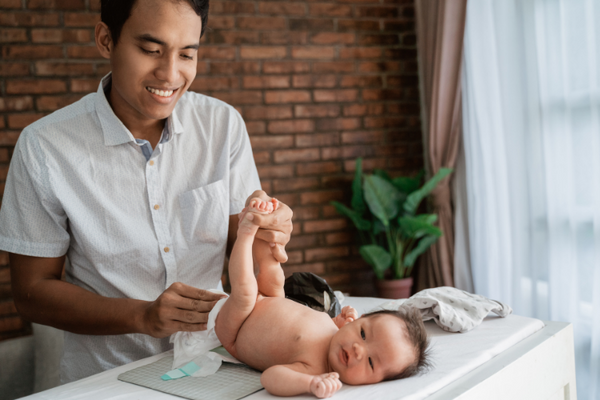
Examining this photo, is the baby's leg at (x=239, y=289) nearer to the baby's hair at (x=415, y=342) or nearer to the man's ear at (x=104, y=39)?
the baby's hair at (x=415, y=342)

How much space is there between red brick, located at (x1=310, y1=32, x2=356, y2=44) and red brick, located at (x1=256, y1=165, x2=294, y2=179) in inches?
33.2

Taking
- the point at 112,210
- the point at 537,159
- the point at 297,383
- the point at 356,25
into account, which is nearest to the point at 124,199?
the point at 112,210

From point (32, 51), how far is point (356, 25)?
1991 mm

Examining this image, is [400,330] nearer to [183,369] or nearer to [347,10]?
[183,369]

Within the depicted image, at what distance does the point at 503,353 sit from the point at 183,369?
2.55 ft

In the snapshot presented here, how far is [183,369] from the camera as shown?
1.21m

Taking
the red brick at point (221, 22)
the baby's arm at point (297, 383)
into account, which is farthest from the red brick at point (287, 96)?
the baby's arm at point (297, 383)

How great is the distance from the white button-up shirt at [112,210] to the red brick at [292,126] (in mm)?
1659

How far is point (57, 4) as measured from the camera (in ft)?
9.36

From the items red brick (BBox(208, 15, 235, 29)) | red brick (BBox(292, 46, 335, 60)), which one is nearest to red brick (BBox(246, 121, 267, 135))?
red brick (BBox(292, 46, 335, 60))

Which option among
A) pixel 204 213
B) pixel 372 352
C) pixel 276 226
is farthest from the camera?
pixel 204 213

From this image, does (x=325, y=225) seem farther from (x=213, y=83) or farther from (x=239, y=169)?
(x=239, y=169)

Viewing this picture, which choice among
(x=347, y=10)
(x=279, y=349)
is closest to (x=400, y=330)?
(x=279, y=349)

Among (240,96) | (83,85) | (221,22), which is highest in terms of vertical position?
(221,22)
